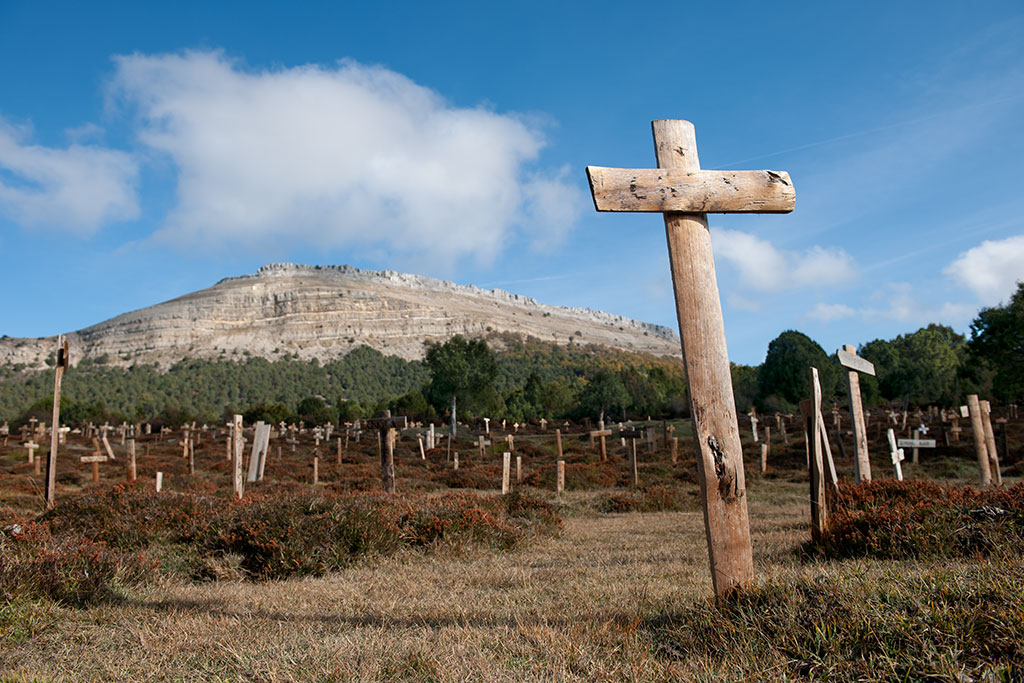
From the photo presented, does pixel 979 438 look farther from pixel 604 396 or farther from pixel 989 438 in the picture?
pixel 604 396

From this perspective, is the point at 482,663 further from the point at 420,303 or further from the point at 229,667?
the point at 420,303

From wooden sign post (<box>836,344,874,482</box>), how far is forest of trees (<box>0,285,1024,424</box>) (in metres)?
37.5

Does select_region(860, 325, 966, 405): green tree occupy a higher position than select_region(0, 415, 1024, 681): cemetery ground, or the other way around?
select_region(860, 325, 966, 405): green tree

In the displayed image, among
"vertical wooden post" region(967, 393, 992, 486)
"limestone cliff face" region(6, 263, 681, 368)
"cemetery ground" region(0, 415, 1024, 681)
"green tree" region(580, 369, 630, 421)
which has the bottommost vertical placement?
"cemetery ground" region(0, 415, 1024, 681)

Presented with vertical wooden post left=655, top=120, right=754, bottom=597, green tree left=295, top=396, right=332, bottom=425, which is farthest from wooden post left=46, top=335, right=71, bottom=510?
green tree left=295, top=396, right=332, bottom=425

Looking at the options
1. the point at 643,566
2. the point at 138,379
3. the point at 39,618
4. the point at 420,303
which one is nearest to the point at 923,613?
the point at 643,566

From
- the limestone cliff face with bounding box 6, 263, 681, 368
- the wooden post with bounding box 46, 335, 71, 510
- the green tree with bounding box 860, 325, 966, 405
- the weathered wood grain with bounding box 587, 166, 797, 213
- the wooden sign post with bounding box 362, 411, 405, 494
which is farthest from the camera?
the limestone cliff face with bounding box 6, 263, 681, 368

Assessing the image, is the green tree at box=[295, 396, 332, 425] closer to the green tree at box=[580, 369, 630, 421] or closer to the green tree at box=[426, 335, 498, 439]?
the green tree at box=[426, 335, 498, 439]

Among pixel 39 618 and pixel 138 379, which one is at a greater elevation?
pixel 138 379

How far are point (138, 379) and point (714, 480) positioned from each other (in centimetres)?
13354

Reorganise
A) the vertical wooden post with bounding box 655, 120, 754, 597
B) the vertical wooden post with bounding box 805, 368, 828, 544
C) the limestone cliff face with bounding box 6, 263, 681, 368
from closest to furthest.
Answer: the vertical wooden post with bounding box 655, 120, 754, 597 → the vertical wooden post with bounding box 805, 368, 828, 544 → the limestone cliff face with bounding box 6, 263, 681, 368

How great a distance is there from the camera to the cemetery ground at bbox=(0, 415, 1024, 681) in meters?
3.01

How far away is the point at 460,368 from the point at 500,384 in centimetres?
5749

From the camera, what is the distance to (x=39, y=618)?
14.8ft
